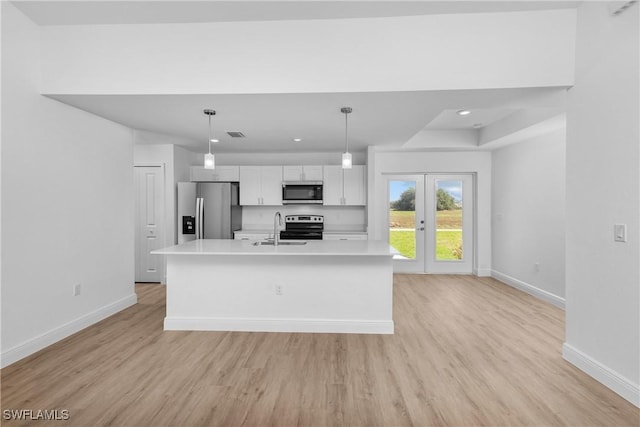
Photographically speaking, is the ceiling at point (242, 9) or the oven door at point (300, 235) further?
the oven door at point (300, 235)

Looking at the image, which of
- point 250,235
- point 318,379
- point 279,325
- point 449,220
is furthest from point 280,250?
point 449,220

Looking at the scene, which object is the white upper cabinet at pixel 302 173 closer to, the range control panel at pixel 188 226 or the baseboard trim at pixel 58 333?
the range control panel at pixel 188 226

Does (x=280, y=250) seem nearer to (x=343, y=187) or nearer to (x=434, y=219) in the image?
(x=343, y=187)

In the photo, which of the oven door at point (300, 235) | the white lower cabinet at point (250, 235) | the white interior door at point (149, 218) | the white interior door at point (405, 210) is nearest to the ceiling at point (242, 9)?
the white interior door at point (149, 218)

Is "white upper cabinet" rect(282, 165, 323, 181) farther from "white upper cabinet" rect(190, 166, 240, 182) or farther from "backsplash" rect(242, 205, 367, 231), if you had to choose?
"white upper cabinet" rect(190, 166, 240, 182)

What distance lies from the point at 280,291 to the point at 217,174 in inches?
132

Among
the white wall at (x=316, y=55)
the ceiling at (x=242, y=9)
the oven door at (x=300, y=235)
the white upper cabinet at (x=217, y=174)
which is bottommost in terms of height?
the oven door at (x=300, y=235)

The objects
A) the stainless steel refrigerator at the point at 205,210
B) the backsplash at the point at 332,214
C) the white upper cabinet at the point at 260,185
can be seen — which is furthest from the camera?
the backsplash at the point at 332,214

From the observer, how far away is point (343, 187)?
19.9 ft

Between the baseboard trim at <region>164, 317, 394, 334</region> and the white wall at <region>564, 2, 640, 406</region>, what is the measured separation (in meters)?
1.64

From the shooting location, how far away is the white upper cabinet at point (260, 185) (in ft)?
20.2

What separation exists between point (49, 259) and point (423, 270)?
565 cm

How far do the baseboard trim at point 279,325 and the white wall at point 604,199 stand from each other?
1638mm

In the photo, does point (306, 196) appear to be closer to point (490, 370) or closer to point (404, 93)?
point (404, 93)
